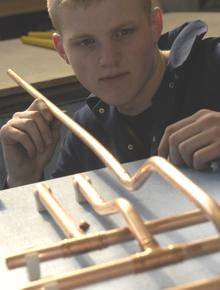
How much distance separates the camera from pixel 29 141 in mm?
1196

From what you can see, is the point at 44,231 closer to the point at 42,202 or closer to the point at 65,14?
the point at 42,202

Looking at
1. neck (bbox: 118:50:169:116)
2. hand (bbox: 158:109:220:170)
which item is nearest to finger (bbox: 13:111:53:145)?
neck (bbox: 118:50:169:116)

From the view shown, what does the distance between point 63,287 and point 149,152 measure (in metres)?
0.76

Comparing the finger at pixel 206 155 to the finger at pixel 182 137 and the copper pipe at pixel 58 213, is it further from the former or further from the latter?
the copper pipe at pixel 58 213

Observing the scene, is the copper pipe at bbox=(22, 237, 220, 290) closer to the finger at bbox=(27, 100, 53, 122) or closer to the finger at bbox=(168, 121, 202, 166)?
the finger at bbox=(168, 121, 202, 166)

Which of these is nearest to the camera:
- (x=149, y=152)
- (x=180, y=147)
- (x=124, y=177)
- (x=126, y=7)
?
(x=124, y=177)

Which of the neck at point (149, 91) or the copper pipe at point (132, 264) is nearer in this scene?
the copper pipe at point (132, 264)

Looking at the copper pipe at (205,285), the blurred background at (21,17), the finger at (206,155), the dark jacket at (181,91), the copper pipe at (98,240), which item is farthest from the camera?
the blurred background at (21,17)

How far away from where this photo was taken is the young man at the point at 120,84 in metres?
1.17

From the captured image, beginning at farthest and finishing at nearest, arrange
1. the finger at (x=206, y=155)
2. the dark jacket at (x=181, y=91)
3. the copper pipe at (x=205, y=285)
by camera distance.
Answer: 1. the dark jacket at (x=181, y=91)
2. the finger at (x=206, y=155)
3. the copper pipe at (x=205, y=285)

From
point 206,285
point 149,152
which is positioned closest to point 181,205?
point 206,285

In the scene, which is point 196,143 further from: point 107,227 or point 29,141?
point 29,141

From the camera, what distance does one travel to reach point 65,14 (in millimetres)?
1208

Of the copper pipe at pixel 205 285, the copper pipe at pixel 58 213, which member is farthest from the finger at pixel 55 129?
the copper pipe at pixel 205 285
